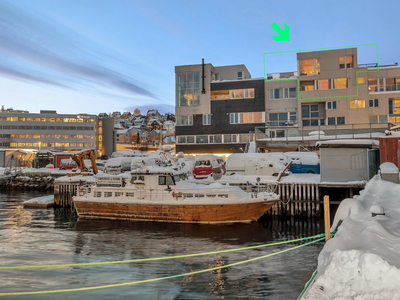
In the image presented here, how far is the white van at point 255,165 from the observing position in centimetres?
2614

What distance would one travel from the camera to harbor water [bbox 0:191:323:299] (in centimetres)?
999

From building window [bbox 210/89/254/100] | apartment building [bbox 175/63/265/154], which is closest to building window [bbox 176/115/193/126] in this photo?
apartment building [bbox 175/63/265/154]

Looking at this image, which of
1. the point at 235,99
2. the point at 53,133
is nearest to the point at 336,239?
the point at 235,99

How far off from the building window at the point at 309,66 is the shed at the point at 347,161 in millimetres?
23904

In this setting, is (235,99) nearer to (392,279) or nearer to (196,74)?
(196,74)

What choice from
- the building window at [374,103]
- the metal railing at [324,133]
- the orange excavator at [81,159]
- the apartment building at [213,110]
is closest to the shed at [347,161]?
the metal railing at [324,133]

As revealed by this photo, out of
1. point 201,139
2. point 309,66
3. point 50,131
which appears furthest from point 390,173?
point 50,131

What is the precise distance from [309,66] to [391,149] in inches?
1104

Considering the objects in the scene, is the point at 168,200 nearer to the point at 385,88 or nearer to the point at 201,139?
the point at 201,139

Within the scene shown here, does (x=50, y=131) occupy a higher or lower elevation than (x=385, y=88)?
higher

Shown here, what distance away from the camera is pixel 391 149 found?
19984 millimetres

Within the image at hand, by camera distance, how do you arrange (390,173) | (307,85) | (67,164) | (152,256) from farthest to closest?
(67,164), (307,85), (390,173), (152,256)

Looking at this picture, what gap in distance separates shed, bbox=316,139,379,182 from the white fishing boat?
532cm

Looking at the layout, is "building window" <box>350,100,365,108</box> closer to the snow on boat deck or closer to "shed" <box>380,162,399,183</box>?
"shed" <box>380,162,399,183</box>
